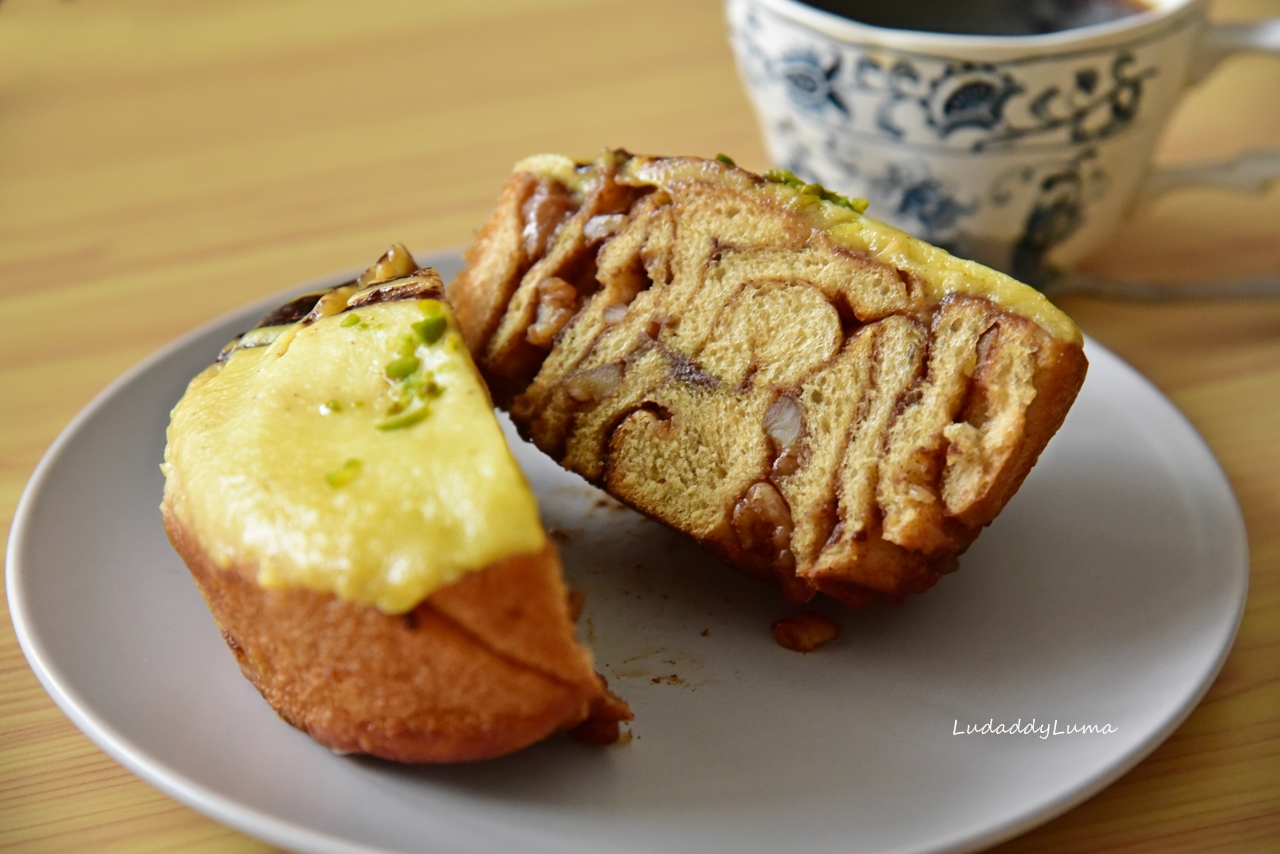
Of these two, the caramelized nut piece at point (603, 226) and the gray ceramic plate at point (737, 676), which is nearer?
the gray ceramic plate at point (737, 676)

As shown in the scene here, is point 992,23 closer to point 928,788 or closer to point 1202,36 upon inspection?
point 1202,36

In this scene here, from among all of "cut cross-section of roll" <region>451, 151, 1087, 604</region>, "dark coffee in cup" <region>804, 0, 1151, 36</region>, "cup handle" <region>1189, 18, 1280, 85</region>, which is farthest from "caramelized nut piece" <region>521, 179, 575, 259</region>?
"cup handle" <region>1189, 18, 1280, 85</region>

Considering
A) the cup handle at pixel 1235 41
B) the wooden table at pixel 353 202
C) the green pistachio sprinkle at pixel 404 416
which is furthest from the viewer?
the cup handle at pixel 1235 41

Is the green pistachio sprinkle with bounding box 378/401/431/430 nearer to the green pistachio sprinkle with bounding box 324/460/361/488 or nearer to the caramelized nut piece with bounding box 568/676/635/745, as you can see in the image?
the green pistachio sprinkle with bounding box 324/460/361/488

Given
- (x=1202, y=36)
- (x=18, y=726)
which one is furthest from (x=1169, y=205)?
(x=18, y=726)

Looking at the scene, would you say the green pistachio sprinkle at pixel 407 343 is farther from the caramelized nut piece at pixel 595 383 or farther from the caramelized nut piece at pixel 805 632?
the caramelized nut piece at pixel 805 632

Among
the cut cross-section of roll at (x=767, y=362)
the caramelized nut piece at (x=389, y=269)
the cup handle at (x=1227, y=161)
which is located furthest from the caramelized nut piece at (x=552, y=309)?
the cup handle at (x=1227, y=161)
